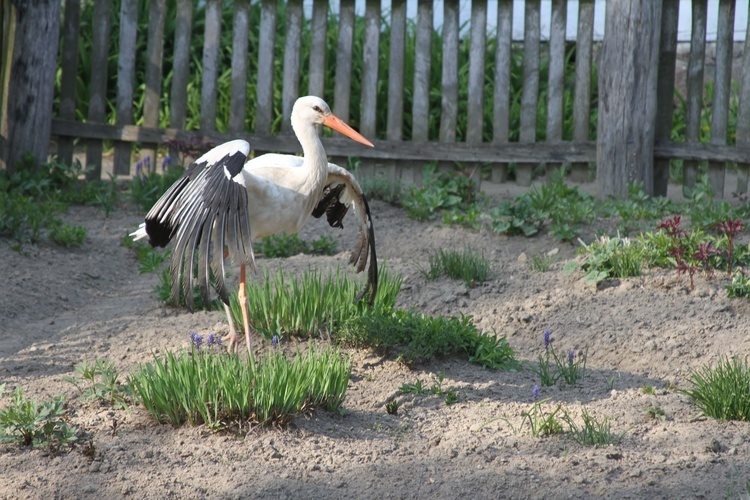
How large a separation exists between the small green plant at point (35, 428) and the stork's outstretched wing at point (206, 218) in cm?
65

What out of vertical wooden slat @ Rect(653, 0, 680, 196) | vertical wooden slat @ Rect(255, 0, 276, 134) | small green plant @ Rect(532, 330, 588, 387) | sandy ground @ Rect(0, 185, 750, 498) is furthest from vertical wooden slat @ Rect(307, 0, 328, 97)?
small green plant @ Rect(532, 330, 588, 387)

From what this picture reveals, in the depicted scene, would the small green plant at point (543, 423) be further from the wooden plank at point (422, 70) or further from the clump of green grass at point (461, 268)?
the wooden plank at point (422, 70)

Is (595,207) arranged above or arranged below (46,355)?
above

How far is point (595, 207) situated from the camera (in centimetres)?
694

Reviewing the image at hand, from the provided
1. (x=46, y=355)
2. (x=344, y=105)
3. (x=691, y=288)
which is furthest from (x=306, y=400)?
(x=344, y=105)

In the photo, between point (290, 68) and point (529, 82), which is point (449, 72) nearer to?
point (529, 82)

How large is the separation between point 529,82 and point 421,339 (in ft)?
14.2

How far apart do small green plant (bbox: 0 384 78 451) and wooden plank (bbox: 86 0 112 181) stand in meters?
4.97

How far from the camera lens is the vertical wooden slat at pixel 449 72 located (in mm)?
8031

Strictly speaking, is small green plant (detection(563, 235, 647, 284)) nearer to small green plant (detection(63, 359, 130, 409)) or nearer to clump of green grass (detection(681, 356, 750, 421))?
clump of green grass (detection(681, 356, 750, 421))

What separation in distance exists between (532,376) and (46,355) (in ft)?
7.79

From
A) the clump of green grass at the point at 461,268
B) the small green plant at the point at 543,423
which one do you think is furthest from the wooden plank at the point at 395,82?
the small green plant at the point at 543,423

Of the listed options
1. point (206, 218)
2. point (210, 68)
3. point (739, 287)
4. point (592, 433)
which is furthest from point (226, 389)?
point (210, 68)

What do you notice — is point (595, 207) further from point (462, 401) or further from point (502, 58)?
point (462, 401)
